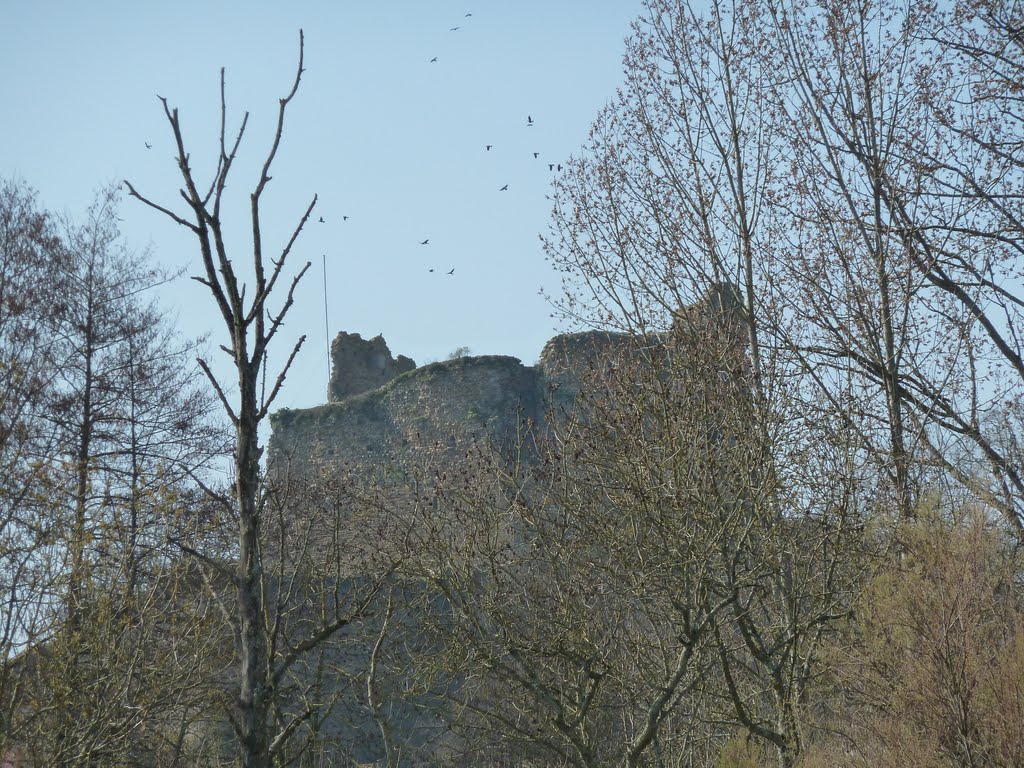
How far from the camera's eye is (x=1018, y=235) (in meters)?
10.4

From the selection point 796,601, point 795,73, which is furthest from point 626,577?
point 795,73

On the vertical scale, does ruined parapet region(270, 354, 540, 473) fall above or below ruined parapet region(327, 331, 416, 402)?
below

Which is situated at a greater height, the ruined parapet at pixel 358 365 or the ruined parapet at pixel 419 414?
the ruined parapet at pixel 358 365

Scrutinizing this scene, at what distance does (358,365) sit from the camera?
28.6 metres

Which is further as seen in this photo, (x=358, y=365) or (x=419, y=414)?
(x=358, y=365)

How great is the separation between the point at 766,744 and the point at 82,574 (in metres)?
4.98

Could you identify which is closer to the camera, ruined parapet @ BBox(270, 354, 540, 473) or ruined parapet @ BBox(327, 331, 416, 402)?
ruined parapet @ BBox(270, 354, 540, 473)

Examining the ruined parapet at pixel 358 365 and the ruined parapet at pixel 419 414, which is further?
the ruined parapet at pixel 358 365

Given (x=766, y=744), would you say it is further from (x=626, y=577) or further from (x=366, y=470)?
(x=366, y=470)

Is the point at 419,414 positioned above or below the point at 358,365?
below

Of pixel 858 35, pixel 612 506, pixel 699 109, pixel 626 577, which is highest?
pixel 858 35

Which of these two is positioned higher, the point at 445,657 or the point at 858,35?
the point at 858,35

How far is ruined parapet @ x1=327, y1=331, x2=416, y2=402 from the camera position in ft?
92.6

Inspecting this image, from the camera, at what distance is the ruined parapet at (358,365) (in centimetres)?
2822
